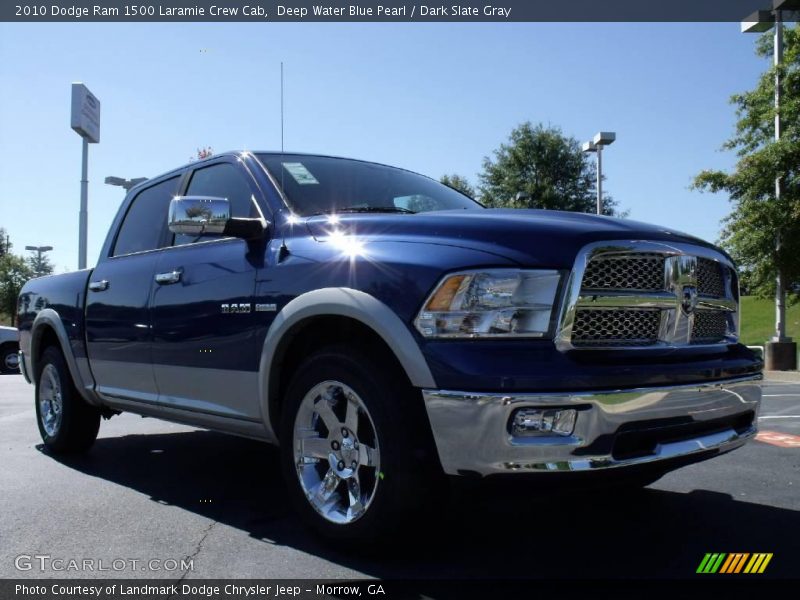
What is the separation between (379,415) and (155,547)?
130 cm

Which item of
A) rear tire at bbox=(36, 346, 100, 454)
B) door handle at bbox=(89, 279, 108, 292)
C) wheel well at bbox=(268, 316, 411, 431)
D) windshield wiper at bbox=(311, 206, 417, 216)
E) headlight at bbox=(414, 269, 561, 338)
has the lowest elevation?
rear tire at bbox=(36, 346, 100, 454)

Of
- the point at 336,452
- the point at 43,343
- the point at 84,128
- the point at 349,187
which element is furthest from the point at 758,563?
the point at 84,128

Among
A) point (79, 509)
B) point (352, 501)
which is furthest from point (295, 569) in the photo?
point (79, 509)

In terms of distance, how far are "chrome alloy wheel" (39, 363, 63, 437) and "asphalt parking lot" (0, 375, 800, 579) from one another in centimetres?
37

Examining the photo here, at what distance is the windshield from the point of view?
399cm

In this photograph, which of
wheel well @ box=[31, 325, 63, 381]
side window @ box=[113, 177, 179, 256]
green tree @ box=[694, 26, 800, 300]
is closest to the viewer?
side window @ box=[113, 177, 179, 256]

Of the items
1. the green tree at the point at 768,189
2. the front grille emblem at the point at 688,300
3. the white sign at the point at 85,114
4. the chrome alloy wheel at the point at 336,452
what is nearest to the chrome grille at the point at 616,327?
the front grille emblem at the point at 688,300

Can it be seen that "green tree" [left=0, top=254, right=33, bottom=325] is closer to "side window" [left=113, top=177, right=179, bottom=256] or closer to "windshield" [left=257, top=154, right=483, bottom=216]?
"side window" [left=113, top=177, right=179, bottom=256]

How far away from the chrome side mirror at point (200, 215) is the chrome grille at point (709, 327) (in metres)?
2.26

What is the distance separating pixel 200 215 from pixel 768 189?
16.5 metres

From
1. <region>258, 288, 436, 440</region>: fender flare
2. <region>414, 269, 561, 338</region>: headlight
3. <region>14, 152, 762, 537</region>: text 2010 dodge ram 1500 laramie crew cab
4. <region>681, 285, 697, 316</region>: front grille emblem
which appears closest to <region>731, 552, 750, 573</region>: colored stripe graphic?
<region>14, 152, 762, 537</region>: text 2010 dodge ram 1500 laramie crew cab

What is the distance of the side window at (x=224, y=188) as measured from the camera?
4.18 metres

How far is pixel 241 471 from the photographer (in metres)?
5.07

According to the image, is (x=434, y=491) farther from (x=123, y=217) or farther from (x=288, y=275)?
(x=123, y=217)
